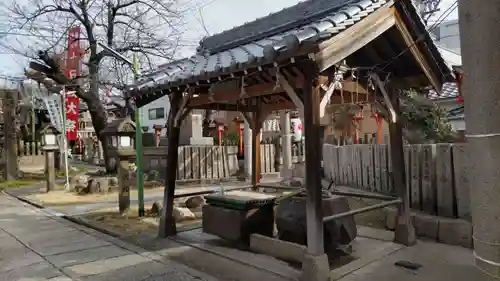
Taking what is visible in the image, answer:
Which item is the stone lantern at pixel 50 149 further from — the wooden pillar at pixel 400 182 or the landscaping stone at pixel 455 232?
the landscaping stone at pixel 455 232

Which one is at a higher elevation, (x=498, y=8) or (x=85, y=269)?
(x=498, y=8)

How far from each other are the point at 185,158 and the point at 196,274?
11965mm

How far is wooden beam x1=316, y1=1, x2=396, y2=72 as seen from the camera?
4105 millimetres

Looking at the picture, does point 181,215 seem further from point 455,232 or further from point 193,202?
point 455,232

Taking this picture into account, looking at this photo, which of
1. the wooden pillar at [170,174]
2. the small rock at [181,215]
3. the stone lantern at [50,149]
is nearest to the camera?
the wooden pillar at [170,174]

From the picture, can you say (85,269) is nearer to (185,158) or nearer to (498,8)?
(498,8)

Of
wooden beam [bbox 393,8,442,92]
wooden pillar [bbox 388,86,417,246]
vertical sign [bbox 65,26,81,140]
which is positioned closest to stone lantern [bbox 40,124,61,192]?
vertical sign [bbox 65,26,81,140]

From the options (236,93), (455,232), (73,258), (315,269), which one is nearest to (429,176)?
(455,232)

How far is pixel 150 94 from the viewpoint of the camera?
22.0 feet

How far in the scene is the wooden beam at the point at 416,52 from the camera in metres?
5.09

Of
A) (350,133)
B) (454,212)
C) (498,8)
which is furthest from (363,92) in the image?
(350,133)

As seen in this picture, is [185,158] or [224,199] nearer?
[224,199]

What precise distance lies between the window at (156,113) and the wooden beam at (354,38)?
37127mm

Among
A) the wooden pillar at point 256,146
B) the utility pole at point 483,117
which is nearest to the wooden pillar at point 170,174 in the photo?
the wooden pillar at point 256,146
